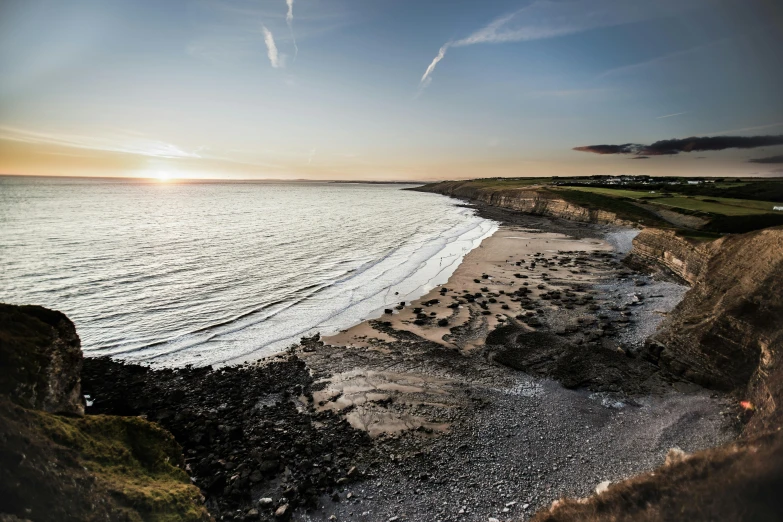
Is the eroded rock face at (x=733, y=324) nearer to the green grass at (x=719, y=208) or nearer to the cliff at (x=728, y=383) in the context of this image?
the cliff at (x=728, y=383)

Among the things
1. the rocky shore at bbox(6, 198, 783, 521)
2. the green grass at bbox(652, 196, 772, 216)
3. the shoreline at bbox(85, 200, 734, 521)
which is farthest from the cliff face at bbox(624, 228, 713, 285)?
the green grass at bbox(652, 196, 772, 216)

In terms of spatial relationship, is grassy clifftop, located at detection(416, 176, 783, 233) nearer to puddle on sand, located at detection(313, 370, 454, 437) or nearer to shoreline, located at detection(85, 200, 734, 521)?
shoreline, located at detection(85, 200, 734, 521)

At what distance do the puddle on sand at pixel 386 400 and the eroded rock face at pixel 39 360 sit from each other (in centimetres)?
728

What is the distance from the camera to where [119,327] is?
19312mm

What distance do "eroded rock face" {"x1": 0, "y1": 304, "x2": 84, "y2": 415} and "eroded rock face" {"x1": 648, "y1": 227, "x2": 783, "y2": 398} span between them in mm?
17128

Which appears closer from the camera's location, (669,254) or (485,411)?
(485,411)

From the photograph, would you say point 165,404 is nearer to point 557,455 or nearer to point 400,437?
point 400,437

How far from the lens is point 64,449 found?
17.5 feet

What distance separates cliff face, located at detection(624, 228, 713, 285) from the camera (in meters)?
22.5

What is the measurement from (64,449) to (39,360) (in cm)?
233

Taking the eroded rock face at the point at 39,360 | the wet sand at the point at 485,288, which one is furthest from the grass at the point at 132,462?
the wet sand at the point at 485,288

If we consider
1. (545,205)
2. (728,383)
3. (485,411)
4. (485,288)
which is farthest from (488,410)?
(545,205)

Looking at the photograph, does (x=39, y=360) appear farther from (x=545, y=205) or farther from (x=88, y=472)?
(x=545, y=205)

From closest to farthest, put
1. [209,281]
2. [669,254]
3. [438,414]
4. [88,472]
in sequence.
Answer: [88,472]
[438,414]
[669,254]
[209,281]
